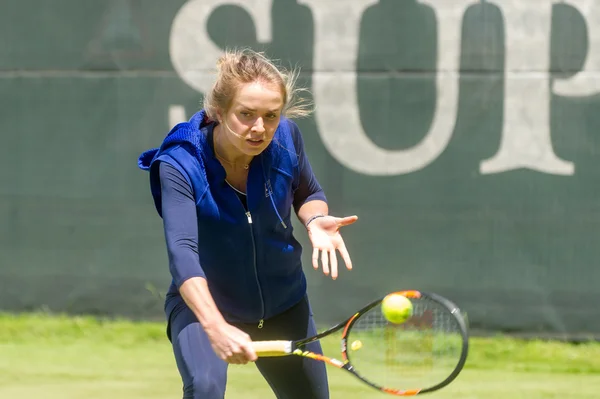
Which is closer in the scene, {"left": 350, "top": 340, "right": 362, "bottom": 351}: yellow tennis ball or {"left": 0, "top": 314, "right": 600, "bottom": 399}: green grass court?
{"left": 350, "top": 340, "right": 362, "bottom": 351}: yellow tennis ball

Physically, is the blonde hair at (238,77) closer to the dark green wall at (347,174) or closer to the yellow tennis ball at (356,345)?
the yellow tennis ball at (356,345)

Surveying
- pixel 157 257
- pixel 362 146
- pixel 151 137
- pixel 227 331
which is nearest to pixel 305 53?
pixel 362 146

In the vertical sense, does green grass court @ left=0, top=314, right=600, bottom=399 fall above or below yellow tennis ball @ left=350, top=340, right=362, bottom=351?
below

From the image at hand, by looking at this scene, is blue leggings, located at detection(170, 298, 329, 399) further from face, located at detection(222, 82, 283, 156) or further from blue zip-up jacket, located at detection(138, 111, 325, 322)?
face, located at detection(222, 82, 283, 156)

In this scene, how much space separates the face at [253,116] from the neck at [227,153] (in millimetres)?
73

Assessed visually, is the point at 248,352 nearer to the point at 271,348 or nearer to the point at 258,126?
the point at 271,348

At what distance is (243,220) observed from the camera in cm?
306

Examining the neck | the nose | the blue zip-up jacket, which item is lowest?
the blue zip-up jacket

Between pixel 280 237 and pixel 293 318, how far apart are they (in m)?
0.28

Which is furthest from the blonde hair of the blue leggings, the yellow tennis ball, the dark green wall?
the dark green wall

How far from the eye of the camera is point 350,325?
3111mm

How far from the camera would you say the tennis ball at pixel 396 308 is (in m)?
3.01

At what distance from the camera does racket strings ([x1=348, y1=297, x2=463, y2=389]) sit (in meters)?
Result: 2.98

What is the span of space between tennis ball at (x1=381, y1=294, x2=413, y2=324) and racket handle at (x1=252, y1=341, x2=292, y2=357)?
0.31m
